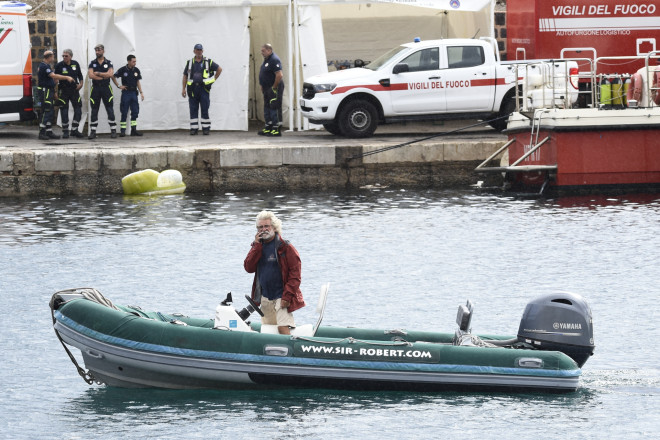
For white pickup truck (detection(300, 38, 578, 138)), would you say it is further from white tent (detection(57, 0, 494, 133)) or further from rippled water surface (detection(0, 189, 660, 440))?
rippled water surface (detection(0, 189, 660, 440))

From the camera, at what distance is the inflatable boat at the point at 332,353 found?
36.9 feet

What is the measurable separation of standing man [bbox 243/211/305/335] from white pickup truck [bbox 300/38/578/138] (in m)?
12.3

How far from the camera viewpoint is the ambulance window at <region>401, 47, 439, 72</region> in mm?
24016

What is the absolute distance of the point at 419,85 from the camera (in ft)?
78.7

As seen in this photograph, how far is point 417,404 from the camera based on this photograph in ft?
37.7

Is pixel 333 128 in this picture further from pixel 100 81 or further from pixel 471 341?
pixel 471 341

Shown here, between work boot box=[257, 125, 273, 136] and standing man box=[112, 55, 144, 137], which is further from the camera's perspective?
work boot box=[257, 125, 273, 136]

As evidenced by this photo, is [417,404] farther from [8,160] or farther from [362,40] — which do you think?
[362,40]

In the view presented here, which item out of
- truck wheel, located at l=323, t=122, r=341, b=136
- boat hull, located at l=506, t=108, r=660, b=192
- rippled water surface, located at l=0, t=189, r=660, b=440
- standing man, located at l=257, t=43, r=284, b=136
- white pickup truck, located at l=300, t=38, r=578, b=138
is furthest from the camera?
standing man, located at l=257, t=43, r=284, b=136

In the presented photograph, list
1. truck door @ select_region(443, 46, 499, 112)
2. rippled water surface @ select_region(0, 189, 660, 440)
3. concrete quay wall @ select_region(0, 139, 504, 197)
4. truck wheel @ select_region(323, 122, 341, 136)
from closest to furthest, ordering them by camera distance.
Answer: rippled water surface @ select_region(0, 189, 660, 440), concrete quay wall @ select_region(0, 139, 504, 197), truck door @ select_region(443, 46, 499, 112), truck wheel @ select_region(323, 122, 341, 136)

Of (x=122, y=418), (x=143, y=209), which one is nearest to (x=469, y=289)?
(x=122, y=418)

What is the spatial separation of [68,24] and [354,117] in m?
5.79

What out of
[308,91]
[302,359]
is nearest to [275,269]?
[302,359]

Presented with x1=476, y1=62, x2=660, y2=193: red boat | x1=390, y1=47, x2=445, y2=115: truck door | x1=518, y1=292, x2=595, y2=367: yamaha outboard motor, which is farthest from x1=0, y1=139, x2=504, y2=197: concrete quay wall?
x1=518, y1=292, x2=595, y2=367: yamaha outboard motor
